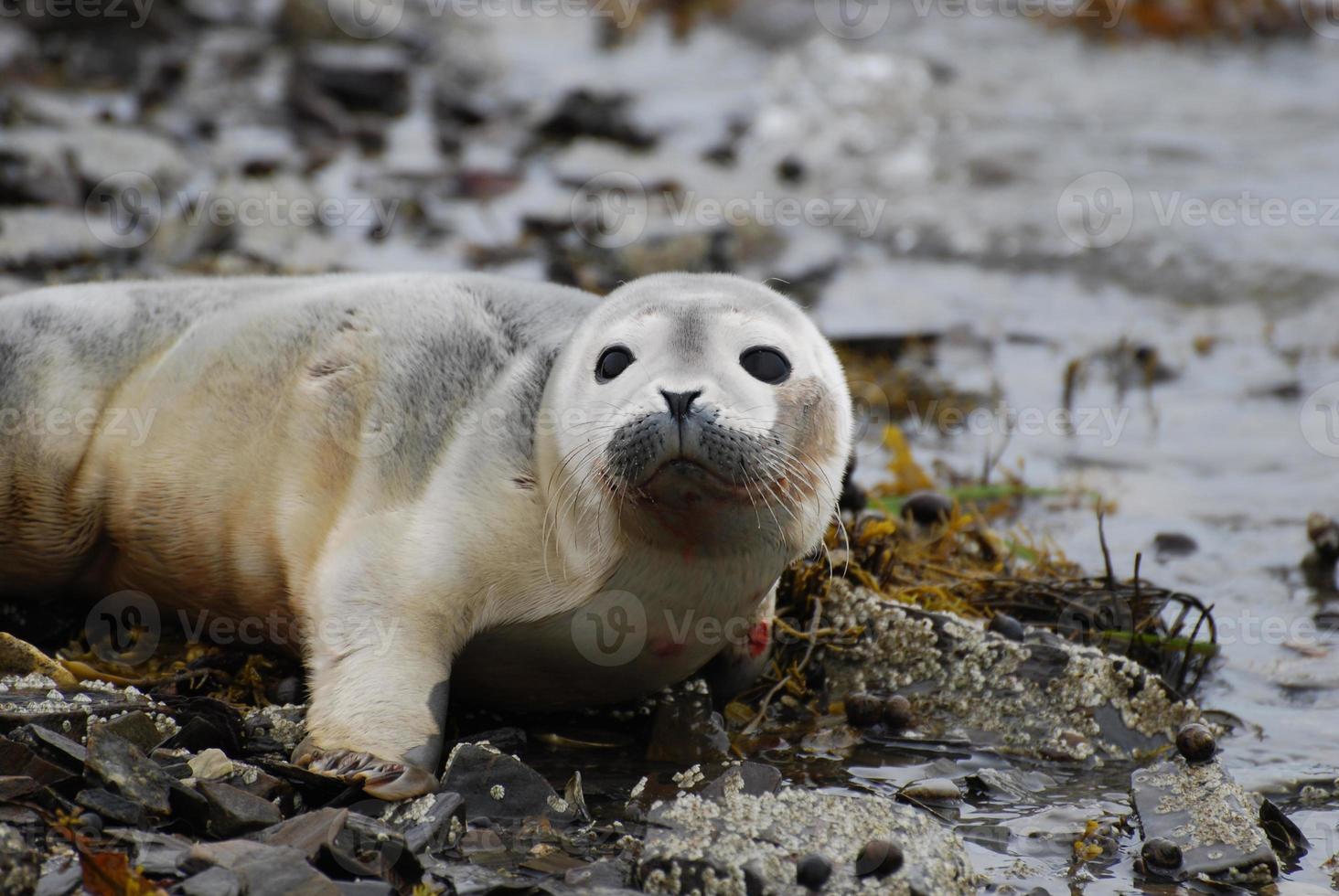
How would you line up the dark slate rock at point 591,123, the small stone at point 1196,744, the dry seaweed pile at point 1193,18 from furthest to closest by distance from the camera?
the dry seaweed pile at point 1193,18, the dark slate rock at point 591,123, the small stone at point 1196,744

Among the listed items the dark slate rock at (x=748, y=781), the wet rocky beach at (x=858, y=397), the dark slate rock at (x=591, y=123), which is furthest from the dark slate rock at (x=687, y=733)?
the dark slate rock at (x=591, y=123)

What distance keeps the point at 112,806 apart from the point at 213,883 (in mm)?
438

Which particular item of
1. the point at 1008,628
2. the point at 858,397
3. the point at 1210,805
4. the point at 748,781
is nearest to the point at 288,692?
the point at 748,781

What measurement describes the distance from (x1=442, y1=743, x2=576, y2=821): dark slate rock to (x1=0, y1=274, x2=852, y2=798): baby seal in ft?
0.31

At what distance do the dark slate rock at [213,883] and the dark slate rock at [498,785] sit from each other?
682 millimetres

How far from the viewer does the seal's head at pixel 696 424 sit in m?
3.56

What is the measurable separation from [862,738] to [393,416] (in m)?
1.56

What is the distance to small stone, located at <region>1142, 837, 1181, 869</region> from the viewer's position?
11.4ft

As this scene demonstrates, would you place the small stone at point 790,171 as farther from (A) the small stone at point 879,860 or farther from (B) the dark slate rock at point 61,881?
(B) the dark slate rock at point 61,881

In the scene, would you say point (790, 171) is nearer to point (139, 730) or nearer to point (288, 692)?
point (288, 692)

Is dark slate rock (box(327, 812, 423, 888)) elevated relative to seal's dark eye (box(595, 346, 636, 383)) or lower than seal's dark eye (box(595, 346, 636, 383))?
lower

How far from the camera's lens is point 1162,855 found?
11.4 feet

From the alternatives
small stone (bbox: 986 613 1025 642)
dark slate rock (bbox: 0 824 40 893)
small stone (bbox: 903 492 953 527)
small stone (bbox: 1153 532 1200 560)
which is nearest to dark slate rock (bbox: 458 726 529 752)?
dark slate rock (bbox: 0 824 40 893)

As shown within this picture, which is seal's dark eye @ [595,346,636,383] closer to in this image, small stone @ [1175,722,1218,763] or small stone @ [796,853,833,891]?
small stone @ [796,853,833,891]
